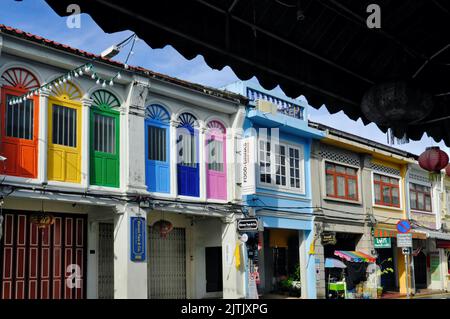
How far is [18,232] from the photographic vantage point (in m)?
14.5

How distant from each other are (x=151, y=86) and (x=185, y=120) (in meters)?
1.79

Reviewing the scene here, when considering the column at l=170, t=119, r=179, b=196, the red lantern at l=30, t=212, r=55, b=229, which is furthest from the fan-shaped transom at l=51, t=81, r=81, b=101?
the column at l=170, t=119, r=179, b=196

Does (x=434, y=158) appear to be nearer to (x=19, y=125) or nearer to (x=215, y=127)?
(x=19, y=125)

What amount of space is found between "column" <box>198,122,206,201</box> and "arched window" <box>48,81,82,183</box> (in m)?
4.11

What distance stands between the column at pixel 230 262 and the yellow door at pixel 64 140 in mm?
5448

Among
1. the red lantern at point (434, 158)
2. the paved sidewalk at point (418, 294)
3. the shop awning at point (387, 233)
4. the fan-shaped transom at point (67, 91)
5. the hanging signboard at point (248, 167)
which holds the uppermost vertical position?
the fan-shaped transom at point (67, 91)

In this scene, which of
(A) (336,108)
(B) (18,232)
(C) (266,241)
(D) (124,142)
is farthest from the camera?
(C) (266,241)

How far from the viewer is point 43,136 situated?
1390cm

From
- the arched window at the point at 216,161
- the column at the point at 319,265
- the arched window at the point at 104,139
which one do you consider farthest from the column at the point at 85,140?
the column at the point at 319,265

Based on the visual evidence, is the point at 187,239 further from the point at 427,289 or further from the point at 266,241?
the point at 427,289

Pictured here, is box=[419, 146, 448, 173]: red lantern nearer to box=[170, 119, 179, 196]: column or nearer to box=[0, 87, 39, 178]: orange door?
box=[0, 87, 39, 178]: orange door

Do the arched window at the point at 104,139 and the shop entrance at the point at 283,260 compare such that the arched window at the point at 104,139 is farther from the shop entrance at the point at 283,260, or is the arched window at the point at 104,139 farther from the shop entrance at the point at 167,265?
the shop entrance at the point at 283,260

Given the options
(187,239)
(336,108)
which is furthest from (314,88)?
(187,239)

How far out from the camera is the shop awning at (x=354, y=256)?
21781 millimetres
